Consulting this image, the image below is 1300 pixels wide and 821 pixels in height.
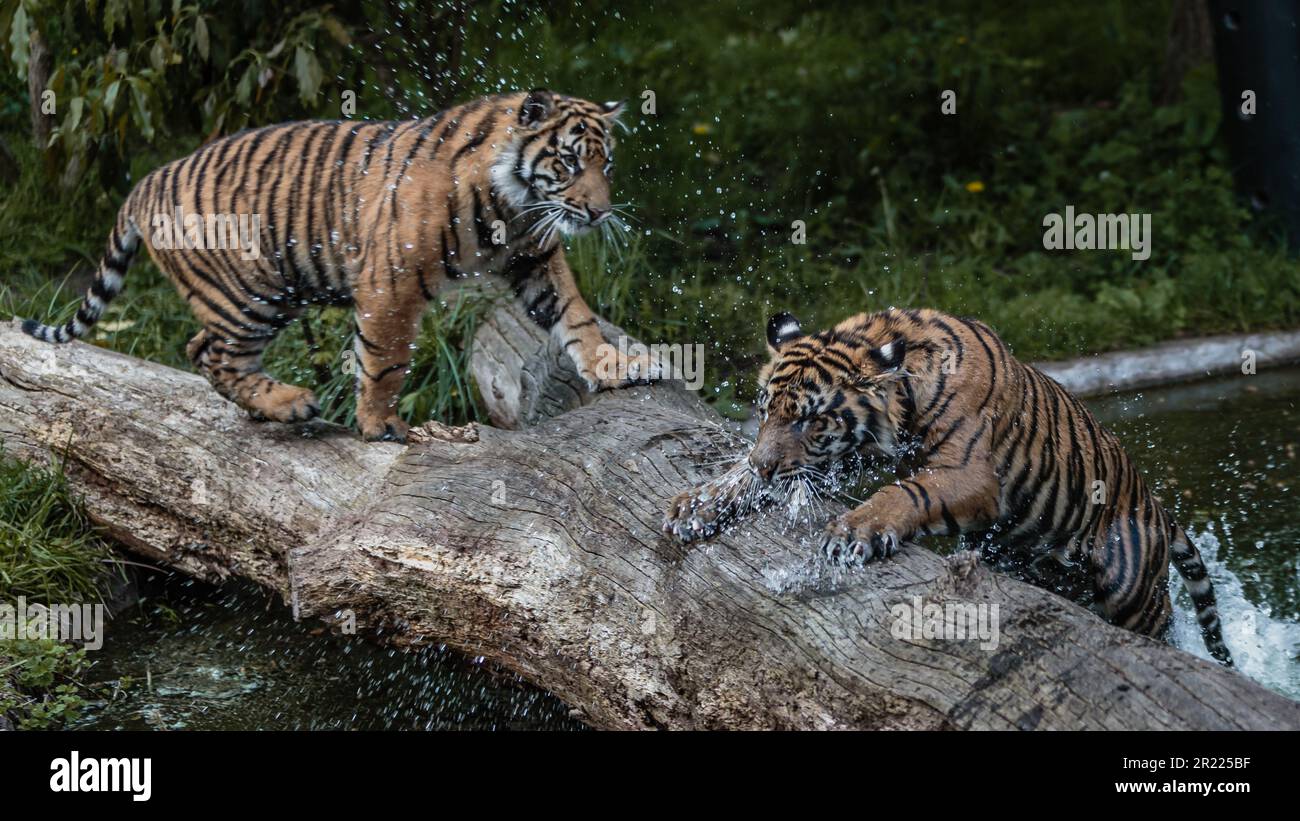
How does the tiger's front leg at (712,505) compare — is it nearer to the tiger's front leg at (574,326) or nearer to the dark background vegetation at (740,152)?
the tiger's front leg at (574,326)

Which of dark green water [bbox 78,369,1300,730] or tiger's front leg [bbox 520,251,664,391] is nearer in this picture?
dark green water [bbox 78,369,1300,730]

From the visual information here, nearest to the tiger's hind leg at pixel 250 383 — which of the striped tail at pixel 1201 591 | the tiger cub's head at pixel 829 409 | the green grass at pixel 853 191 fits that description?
the green grass at pixel 853 191

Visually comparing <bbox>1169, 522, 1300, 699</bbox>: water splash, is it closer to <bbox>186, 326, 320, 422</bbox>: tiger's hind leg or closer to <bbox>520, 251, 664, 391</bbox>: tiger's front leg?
<bbox>520, 251, 664, 391</bbox>: tiger's front leg

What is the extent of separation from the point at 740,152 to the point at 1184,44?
3.16 meters

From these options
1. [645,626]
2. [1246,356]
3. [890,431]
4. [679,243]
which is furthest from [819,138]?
[645,626]

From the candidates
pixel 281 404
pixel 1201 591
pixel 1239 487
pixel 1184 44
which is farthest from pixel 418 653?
pixel 1184 44

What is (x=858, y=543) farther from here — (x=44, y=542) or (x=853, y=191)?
(x=853, y=191)

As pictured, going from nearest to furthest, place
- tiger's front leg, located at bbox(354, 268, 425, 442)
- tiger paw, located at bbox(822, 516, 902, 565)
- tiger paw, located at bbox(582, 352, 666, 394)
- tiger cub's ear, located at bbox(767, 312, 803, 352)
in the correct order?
tiger paw, located at bbox(822, 516, 902, 565), tiger cub's ear, located at bbox(767, 312, 803, 352), tiger's front leg, located at bbox(354, 268, 425, 442), tiger paw, located at bbox(582, 352, 666, 394)

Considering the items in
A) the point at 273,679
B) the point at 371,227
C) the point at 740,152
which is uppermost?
the point at 740,152

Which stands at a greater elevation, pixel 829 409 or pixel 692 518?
pixel 829 409

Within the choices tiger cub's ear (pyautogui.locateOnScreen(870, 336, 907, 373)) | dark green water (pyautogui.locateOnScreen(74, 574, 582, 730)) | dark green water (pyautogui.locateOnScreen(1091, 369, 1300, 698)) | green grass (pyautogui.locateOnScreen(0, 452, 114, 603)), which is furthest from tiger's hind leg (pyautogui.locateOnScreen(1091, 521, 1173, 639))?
green grass (pyautogui.locateOnScreen(0, 452, 114, 603))

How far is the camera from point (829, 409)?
3920 millimetres

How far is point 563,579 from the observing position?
3877mm

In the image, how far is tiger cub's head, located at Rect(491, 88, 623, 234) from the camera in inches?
189
